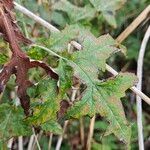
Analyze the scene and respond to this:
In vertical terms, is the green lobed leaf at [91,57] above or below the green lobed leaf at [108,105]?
above

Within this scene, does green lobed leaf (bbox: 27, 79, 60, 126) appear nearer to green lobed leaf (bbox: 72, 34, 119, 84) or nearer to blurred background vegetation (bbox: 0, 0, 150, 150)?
green lobed leaf (bbox: 72, 34, 119, 84)

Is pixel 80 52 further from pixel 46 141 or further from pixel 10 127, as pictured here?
pixel 46 141

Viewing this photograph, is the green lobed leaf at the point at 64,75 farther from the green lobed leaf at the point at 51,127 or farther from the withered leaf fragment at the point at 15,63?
the green lobed leaf at the point at 51,127

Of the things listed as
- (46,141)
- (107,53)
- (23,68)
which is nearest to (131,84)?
(107,53)

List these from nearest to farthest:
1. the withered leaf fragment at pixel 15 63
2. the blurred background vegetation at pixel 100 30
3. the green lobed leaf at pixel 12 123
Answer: the withered leaf fragment at pixel 15 63 → the green lobed leaf at pixel 12 123 → the blurred background vegetation at pixel 100 30

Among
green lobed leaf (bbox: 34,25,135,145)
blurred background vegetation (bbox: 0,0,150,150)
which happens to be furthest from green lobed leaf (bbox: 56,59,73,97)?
blurred background vegetation (bbox: 0,0,150,150)

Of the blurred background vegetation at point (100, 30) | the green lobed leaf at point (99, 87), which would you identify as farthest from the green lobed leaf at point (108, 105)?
the blurred background vegetation at point (100, 30)

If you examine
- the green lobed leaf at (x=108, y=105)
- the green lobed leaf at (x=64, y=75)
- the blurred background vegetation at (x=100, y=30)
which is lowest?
the green lobed leaf at (x=108, y=105)

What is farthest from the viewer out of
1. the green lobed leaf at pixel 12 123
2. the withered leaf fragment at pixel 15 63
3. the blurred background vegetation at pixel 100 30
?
the blurred background vegetation at pixel 100 30
